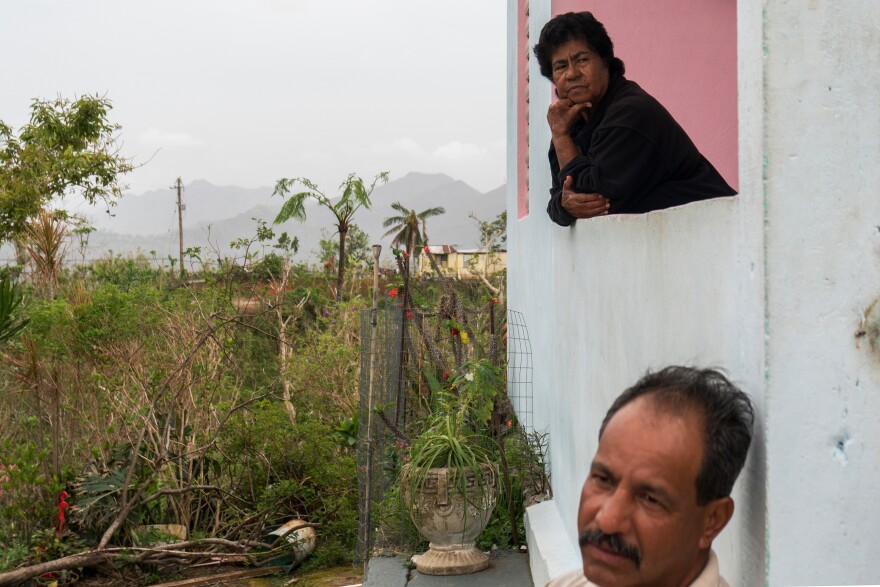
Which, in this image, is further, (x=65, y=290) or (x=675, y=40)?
(x=65, y=290)

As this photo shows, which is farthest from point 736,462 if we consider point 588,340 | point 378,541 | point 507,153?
point 507,153

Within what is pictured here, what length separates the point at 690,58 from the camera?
539 centimetres

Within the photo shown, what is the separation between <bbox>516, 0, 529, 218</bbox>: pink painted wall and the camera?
7.12 meters

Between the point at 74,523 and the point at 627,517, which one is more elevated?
the point at 627,517

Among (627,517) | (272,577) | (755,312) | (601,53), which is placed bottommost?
(272,577)

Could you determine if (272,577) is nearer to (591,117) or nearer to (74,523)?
(74,523)

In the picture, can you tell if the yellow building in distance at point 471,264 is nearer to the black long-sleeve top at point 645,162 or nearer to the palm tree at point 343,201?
the palm tree at point 343,201

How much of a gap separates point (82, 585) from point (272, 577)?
133 cm

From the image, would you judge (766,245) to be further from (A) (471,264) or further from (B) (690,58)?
(A) (471,264)

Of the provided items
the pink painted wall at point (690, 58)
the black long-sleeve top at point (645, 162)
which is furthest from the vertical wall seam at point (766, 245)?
the pink painted wall at point (690, 58)

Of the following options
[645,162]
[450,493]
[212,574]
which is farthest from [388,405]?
[645,162]

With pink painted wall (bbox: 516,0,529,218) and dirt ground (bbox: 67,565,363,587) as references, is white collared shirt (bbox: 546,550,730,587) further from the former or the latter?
pink painted wall (bbox: 516,0,529,218)

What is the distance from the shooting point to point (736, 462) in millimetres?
1610

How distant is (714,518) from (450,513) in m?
3.42
